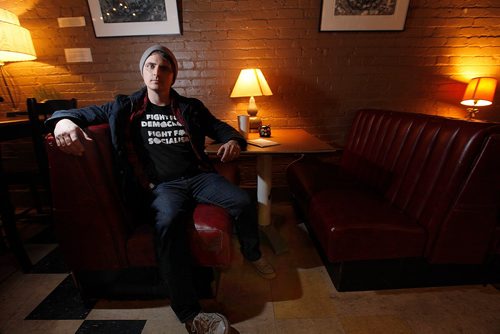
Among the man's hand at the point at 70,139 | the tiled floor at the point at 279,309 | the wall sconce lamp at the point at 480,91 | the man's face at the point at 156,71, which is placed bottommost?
the tiled floor at the point at 279,309

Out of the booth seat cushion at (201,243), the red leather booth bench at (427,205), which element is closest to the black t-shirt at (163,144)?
the booth seat cushion at (201,243)

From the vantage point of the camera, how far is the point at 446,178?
1121 millimetres

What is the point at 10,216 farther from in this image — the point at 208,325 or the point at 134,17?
the point at 134,17

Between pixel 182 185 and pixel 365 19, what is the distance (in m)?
2.13

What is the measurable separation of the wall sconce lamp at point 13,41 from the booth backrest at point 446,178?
294 centimetres

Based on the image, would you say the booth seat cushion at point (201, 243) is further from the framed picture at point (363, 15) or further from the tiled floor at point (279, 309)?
the framed picture at point (363, 15)

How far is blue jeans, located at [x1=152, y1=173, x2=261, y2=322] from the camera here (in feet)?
3.43

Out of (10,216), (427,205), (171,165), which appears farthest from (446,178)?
(10,216)

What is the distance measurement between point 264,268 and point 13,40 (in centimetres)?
256

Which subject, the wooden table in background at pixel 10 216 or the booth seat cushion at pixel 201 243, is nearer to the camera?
the booth seat cushion at pixel 201 243

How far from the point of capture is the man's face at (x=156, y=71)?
1.32 metres

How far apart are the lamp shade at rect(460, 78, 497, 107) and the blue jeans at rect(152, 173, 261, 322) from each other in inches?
90.3

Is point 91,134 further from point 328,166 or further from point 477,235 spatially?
point 477,235

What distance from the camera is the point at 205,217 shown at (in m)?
1.17
